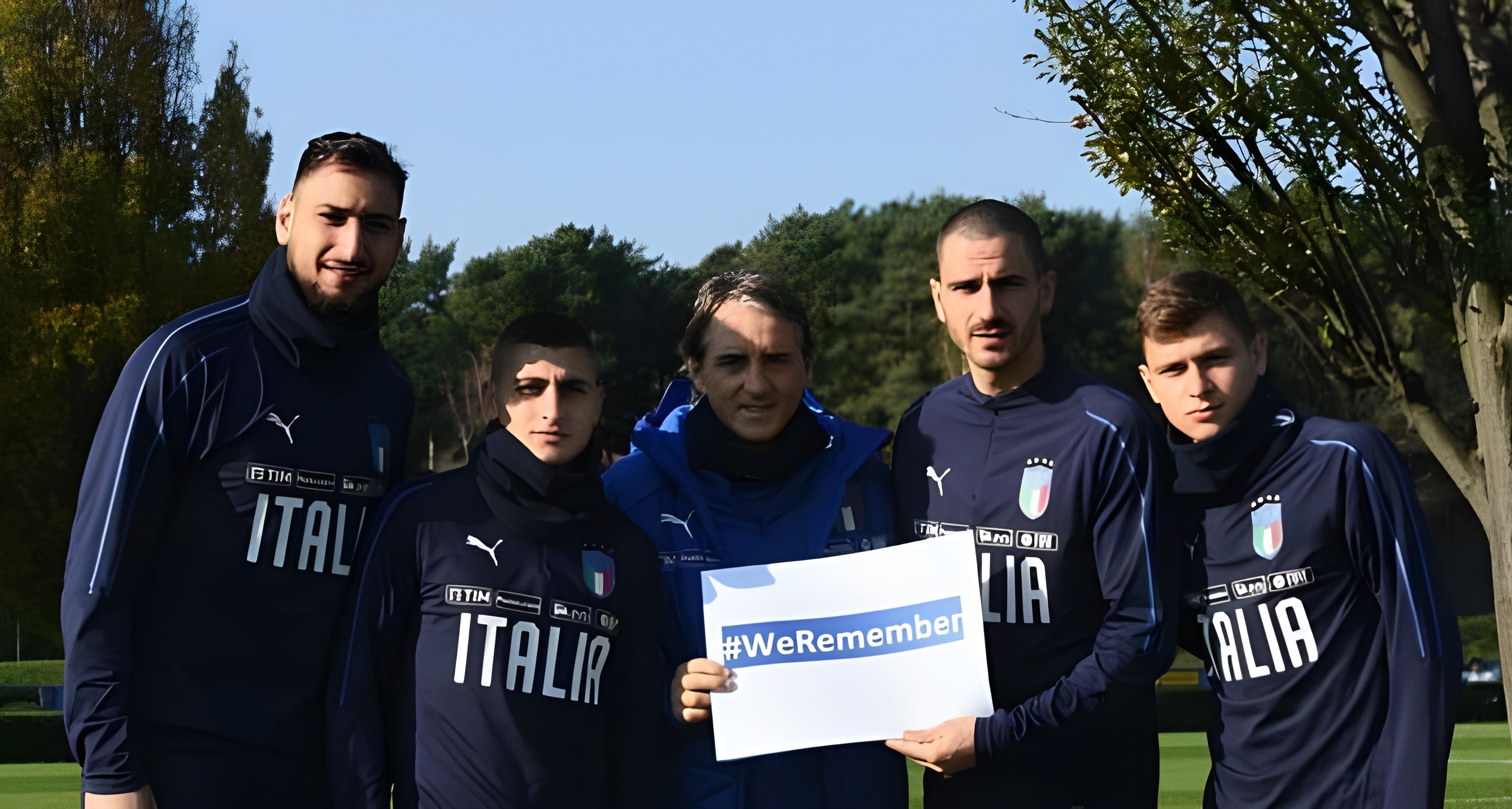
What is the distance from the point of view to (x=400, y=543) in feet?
14.2

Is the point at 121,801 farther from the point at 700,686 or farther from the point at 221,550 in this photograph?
the point at 700,686

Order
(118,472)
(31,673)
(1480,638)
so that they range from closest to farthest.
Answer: (118,472) < (1480,638) < (31,673)

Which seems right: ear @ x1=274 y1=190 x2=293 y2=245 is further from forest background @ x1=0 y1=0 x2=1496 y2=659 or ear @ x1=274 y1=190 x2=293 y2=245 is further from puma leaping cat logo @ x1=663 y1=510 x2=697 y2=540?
forest background @ x1=0 y1=0 x2=1496 y2=659

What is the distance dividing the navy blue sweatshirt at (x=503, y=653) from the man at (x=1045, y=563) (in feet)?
3.17

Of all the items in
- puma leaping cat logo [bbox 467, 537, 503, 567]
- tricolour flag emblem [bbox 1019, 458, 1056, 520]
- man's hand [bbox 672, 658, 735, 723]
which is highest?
tricolour flag emblem [bbox 1019, 458, 1056, 520]

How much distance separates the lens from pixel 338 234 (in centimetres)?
443

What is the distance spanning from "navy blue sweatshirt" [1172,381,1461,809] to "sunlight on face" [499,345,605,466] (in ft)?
6.62

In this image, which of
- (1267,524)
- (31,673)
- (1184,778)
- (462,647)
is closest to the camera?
(462,647)

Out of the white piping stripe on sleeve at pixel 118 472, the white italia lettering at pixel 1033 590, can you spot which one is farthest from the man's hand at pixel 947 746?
the white piping stripe on sleeve at pixel 118 472

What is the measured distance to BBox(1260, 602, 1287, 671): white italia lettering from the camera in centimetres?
439

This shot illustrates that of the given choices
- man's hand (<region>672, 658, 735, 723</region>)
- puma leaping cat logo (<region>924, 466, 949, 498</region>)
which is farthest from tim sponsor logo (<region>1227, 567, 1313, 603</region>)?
man's hand (<region>672, 658, 735, 723</region>)

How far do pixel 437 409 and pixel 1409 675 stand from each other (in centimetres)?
3111

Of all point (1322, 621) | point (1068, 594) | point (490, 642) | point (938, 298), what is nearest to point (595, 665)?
point (490, 642)

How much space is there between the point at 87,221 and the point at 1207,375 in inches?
1131
